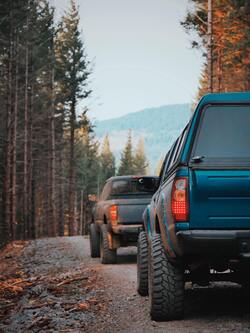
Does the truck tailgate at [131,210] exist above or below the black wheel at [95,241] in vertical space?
above

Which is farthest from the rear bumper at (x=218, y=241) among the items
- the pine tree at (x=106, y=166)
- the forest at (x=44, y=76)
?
the pine tree at (x=106, y=166)

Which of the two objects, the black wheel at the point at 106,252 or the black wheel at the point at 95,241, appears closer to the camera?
the black wheel at the point at 106,252

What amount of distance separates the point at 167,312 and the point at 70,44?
40.5 m

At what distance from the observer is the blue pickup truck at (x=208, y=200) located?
16.2 ft

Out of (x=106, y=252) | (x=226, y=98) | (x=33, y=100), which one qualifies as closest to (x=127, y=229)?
(x=106, y=252)

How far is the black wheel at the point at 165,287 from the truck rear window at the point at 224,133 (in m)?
1.30

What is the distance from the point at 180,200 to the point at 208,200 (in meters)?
0.26

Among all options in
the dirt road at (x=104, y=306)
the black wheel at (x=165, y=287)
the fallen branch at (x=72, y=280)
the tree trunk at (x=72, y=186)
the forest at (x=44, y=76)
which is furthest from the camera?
the tree trunk at (x=72, y=186)

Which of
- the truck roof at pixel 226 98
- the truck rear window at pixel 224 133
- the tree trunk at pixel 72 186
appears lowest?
the tree trunk at pixel 72 186

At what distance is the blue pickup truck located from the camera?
16.2ft

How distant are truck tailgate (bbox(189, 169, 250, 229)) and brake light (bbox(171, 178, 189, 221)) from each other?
57 mm

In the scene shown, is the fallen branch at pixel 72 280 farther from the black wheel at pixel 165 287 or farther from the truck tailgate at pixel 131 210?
the black wheel at pixel 165 287

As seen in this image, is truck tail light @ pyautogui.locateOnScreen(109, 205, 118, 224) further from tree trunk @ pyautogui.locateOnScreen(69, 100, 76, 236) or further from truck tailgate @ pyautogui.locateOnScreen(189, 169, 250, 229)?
tree trunk @ pyautogui.locateOnScreen(69, 100, 76, 236)

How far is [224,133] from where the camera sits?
5.17 m
